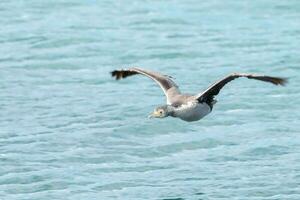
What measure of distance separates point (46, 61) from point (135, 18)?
423 centimetres

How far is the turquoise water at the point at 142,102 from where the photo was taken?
1889 cm

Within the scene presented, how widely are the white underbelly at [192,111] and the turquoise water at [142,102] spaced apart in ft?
3.46

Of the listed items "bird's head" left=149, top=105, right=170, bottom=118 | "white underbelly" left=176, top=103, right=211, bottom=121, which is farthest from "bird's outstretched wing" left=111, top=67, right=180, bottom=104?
"bird's head" left=149, top=105, right=170, bottom=118

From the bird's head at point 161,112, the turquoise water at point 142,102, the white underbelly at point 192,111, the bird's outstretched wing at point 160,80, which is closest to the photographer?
the bird's head at point 161,112

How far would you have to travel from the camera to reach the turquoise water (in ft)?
62.0

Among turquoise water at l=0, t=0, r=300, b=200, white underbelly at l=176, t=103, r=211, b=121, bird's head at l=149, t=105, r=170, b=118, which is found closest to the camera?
bird's head at l=149, t=105, r=170, b=118

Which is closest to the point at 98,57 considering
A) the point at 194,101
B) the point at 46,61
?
the point at 46,61

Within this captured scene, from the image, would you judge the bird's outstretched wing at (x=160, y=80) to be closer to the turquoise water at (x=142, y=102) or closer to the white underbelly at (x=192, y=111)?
the white underbelly at (x=192, y=111)

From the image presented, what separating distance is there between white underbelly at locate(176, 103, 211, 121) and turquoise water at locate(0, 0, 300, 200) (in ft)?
3.46

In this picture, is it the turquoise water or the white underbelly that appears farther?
the turquoise water

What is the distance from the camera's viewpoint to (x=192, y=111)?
58.1 feet

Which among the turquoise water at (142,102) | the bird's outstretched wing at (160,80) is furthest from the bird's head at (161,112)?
the turquoise water at (142,102)

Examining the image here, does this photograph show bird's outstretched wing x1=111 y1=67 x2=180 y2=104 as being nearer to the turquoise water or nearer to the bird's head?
the bird's head

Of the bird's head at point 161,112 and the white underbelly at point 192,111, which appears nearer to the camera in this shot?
the bird's head at point 161,112
